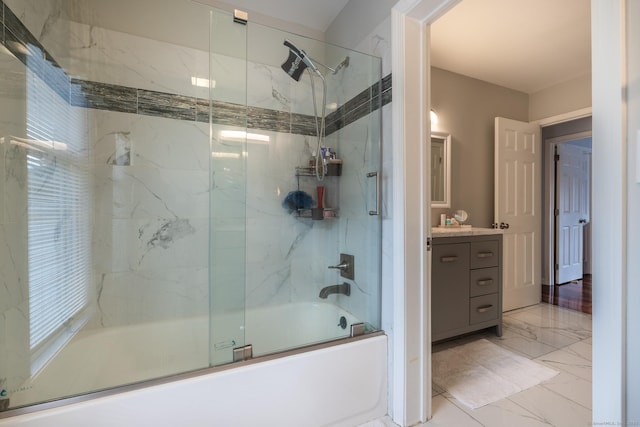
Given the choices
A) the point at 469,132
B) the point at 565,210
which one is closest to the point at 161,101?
the point at 469,132

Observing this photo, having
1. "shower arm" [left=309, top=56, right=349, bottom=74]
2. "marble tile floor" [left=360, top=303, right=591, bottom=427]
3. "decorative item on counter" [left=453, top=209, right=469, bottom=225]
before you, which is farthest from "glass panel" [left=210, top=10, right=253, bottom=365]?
"decorative item on counter" [left=453, top=209, right=469, bottom=225]

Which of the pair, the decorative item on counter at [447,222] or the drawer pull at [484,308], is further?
the decorative item on counter at [447,222]

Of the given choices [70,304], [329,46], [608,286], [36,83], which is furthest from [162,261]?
[608,286]

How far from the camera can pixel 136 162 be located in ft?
5.76

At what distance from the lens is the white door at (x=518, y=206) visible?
9.64ft

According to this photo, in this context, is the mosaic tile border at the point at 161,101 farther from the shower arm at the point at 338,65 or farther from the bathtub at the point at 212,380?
the bathtub at the point at 212,380

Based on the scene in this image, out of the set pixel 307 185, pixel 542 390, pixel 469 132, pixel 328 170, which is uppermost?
pixel 469 132

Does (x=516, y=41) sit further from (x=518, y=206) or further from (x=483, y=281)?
(x=483, y=281)

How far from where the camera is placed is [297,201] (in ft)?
7.11

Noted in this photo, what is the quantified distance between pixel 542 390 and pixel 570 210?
337 cm

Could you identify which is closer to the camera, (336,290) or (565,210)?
(336,290)

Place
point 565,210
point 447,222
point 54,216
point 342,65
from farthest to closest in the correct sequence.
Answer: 1. point 565,210
2. point 447,222
3. point 342,65
4. point 54,216

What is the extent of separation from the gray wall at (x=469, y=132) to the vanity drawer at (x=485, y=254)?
1.73 ft

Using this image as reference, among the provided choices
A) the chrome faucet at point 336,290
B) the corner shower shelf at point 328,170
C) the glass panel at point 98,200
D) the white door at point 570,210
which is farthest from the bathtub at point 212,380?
the white door at point 570,210
